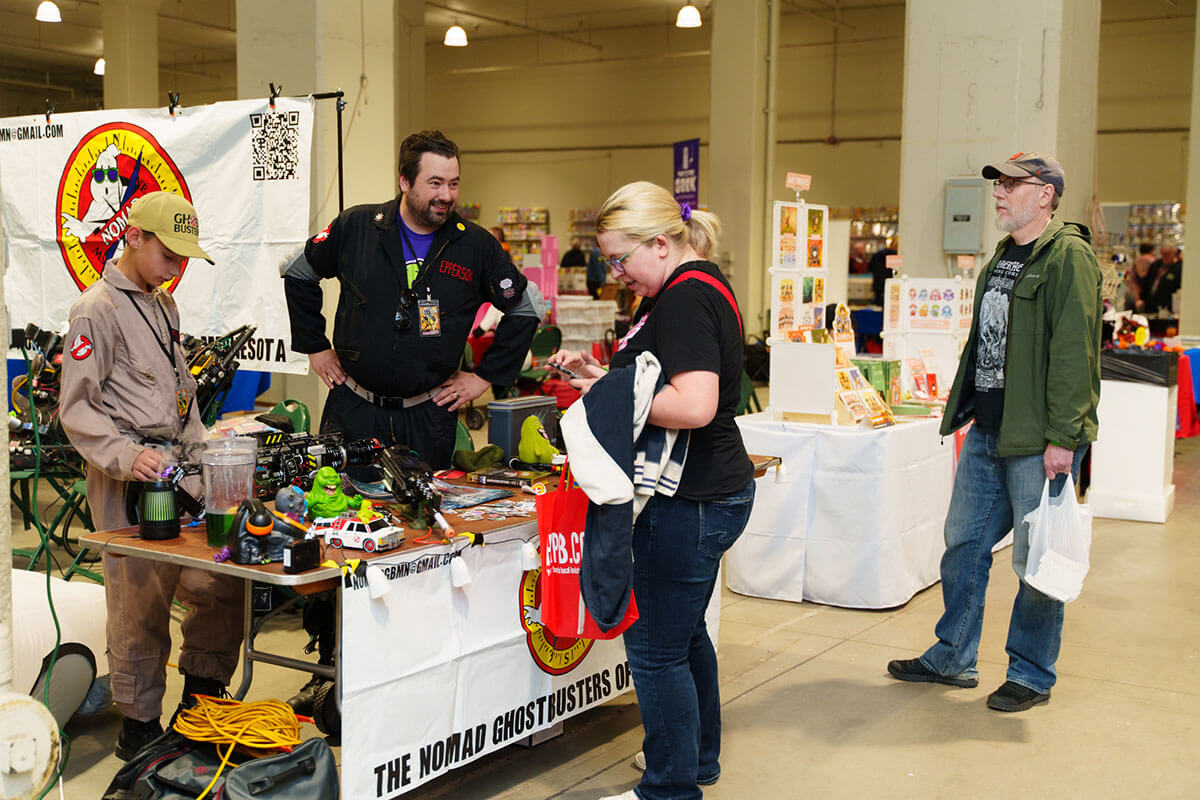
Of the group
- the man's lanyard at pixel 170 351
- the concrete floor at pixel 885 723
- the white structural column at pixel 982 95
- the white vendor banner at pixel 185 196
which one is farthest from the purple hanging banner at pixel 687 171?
the man's lanyard at pixel 170 351

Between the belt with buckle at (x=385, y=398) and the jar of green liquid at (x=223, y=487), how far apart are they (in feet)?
2.81

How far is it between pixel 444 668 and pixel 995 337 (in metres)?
2.02

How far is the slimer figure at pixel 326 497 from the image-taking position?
271 cm

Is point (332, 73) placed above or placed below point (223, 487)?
above

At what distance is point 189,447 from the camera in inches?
122

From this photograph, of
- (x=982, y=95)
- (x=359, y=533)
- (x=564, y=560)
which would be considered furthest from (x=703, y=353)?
(x=982, y=95)

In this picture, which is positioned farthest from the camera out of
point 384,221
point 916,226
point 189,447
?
point 916,226

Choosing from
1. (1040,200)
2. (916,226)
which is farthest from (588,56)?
(1040,200)

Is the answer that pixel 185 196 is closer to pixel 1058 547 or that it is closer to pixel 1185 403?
pixel 1058 547

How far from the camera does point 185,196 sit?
4.86m

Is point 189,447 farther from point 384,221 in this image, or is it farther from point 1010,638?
point 1010,638

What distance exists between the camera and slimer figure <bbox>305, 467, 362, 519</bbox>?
2.71m

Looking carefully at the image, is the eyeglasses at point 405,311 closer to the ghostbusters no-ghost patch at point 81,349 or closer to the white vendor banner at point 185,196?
the ghostbusters no-ghost patch at point 81,349

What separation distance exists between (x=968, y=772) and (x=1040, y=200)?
1.70 metres
